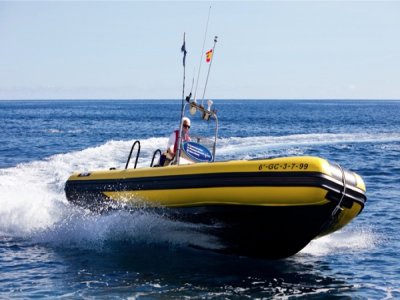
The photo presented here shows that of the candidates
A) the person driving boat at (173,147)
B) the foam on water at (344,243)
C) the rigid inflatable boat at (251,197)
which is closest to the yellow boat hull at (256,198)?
the rigid inflatable boat at (251,197)

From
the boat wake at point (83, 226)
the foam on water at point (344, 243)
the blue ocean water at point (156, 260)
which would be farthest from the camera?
the foam on water at point (344, 243)

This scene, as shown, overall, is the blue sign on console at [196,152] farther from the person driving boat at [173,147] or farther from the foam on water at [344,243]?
the foam on water at [344,243]

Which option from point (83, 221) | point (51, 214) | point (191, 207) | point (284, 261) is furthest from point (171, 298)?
point (51, 214)

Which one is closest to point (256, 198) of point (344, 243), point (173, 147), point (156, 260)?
point (156, 260)

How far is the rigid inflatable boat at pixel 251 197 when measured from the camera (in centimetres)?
817

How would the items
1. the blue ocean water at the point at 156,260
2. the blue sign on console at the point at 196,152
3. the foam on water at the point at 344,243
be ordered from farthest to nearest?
the foam on water at the point at 344,243, the blue sign on console at the point at 196,152, the blue ocean water at the point at 156,260

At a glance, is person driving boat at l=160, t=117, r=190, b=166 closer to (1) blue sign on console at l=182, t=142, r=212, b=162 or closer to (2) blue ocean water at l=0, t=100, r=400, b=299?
(1) blue sign on console at l=182, t=142, r=212, b=162

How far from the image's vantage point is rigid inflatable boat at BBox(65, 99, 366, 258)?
8.17 metres

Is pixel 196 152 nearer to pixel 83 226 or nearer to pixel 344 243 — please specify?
pixel 83 226

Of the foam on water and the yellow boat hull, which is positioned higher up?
the yellow boat hull

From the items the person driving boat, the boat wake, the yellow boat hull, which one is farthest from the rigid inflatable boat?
the boat wake

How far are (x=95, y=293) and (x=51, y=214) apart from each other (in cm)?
392

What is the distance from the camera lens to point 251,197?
8.43m

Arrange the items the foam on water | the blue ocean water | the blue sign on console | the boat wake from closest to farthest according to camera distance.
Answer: the blue ocean water < the boat wake < the blue sign on console < the foam on water
